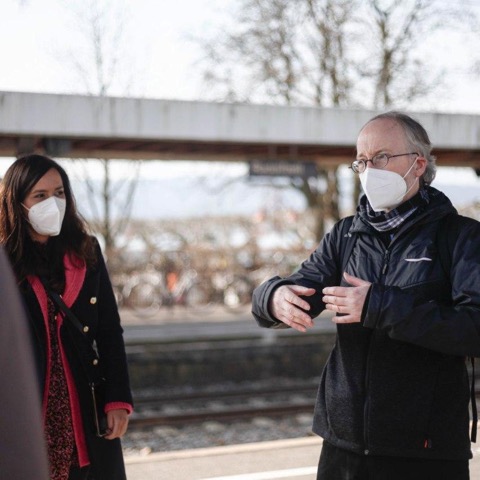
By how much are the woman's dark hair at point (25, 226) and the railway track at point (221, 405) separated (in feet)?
19.4

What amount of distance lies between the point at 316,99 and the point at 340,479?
18.6 metres

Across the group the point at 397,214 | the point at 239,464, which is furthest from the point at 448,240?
the point at 239,464

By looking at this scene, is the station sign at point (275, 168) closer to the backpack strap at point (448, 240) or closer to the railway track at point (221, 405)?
the railway track at point (221, 405)

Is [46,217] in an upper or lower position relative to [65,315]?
upper

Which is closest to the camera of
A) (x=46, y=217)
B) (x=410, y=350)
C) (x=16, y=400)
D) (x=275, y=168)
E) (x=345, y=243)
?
(x=16, y=400)

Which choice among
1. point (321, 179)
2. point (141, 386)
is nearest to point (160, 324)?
point (141, 386)

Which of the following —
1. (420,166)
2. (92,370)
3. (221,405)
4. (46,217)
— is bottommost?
(221,405)

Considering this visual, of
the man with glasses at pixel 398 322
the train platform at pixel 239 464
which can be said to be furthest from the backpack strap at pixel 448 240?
the train platform at pixel 239 464

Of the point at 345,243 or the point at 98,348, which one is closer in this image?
the point at 345,243

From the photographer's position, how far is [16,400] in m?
1.13

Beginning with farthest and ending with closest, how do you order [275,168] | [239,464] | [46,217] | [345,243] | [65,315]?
[275,168]
[239,464]
[46,217]
[65,315]
[345,243]

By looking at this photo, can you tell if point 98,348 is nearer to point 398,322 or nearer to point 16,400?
point 398,322

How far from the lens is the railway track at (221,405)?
882 centimetres

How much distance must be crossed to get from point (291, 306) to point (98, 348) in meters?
0.98
